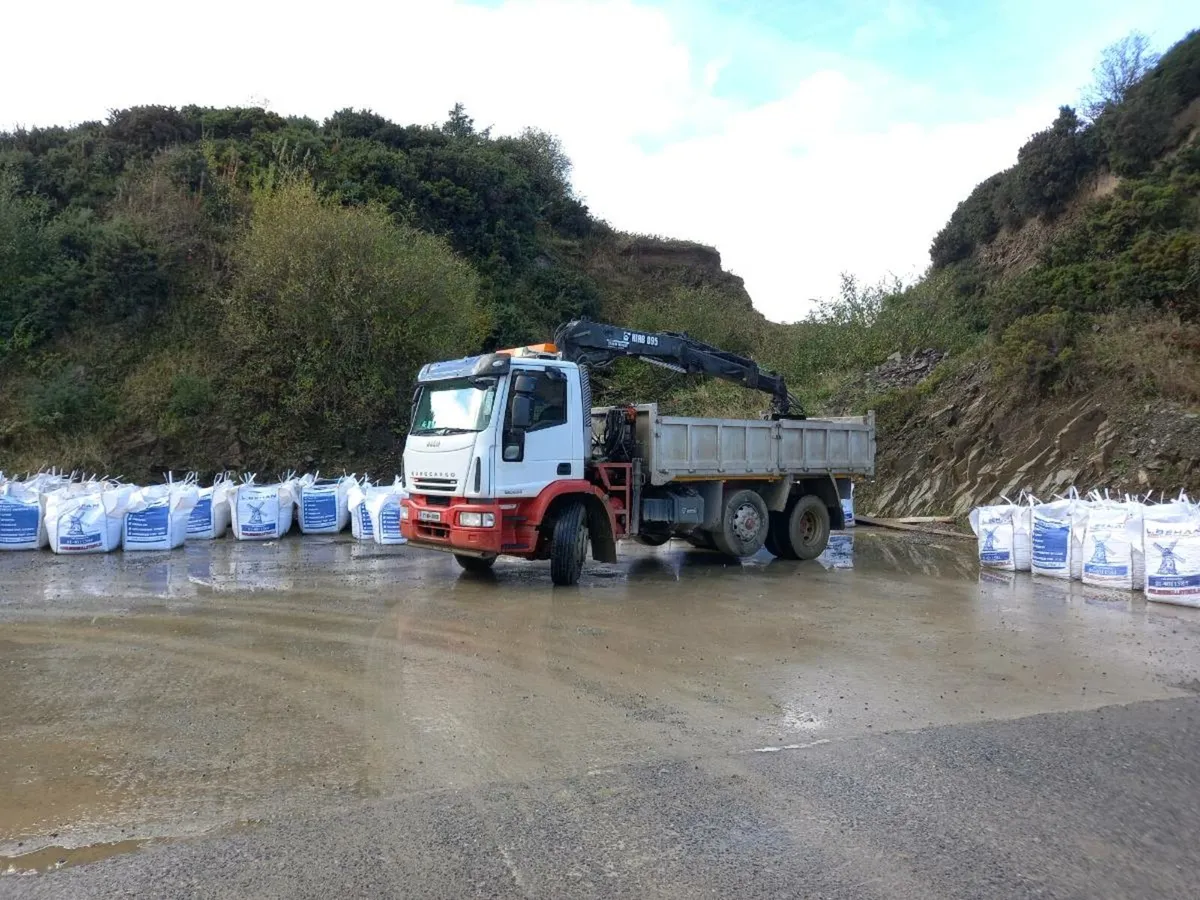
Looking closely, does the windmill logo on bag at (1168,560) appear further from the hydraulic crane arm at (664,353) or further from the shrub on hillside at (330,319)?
the shrub on hillside at (330,319)

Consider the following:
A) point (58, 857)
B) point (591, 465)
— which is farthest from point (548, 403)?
point (58, 857)

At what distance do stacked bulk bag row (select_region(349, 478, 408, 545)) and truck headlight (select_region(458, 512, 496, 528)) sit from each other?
3387mm

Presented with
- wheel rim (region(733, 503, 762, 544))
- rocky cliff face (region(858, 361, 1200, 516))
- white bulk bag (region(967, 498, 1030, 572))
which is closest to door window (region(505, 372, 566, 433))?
wheel rim (region(733, 503, 762, 544))

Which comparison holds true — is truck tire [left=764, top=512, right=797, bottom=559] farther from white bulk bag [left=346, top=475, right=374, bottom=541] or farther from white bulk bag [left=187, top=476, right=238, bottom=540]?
white bulk bag [left=187, top=476, right=238, bottom=540]

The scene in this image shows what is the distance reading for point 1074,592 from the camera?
9.62 metres

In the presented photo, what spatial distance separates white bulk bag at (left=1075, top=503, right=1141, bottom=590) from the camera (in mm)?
9398

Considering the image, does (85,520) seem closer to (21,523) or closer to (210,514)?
(21,523)

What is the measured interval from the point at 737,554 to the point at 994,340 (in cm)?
1216

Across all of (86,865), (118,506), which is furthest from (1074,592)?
(118,506)

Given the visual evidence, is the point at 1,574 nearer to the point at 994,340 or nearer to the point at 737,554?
the point at 737,554

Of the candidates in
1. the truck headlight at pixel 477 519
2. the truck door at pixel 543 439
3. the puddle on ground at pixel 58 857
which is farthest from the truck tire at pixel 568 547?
the puddle on ground at pixel 58 857

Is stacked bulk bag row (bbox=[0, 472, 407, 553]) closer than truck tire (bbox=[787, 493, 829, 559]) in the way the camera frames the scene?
Yes

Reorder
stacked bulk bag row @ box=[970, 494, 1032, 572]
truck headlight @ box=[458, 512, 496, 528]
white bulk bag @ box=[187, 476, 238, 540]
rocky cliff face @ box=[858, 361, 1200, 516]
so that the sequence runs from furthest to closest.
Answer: rocky cliff face @ box=[858, 361, 1200, 516]
white bulk bag @ box=[187, 476, 238, 540]
stacked bulk bag row @ box=[970, 494, 1032, 572]
truck headlight @ box=[458, 512, 496, 528]

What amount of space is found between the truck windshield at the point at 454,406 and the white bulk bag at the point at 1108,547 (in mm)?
6964
